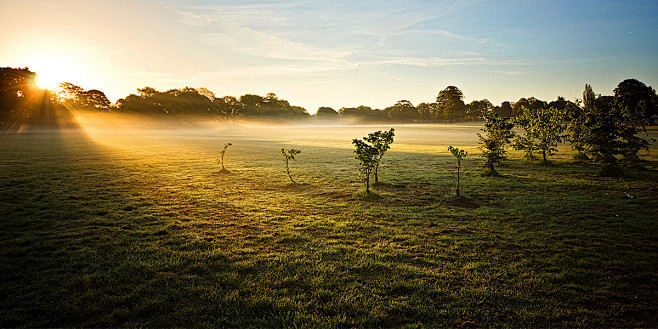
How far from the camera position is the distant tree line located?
207 ft

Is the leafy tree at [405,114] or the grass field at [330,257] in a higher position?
the leafy tree at [405,114]

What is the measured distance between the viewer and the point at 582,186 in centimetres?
1019

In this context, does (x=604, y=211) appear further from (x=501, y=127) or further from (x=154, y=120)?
(x=154, y=120)

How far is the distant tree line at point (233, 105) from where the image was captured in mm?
63062

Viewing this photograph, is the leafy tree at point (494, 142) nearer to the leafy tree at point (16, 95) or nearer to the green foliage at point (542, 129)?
the green foliage at point (542, 129)

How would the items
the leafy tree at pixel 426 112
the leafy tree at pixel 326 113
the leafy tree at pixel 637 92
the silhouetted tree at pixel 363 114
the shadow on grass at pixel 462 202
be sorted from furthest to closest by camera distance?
the leafy tree at pixel 326 113, the silhouetted tree at pixel 363 114, the leafy tree at pixel 426 112, the leafy tree at pixel 637 92, the shadow on grass at pixel 462 202

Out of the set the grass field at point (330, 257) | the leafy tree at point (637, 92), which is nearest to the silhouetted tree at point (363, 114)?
the leafy tree at point (637, 92)

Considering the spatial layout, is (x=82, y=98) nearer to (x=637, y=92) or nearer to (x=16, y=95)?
(x=16, y=95)

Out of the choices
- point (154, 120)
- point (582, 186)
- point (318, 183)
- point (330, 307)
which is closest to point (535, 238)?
point (330, 307)

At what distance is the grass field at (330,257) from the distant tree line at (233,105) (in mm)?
10460

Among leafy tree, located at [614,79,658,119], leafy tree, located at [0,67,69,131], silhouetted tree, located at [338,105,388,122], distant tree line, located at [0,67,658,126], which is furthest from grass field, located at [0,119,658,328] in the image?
silhouetted tree, located at [338,105,388,122]

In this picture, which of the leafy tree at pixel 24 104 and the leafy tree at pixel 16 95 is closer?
the leafy tree at pixel 16 95

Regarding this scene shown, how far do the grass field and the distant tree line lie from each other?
10.5 m

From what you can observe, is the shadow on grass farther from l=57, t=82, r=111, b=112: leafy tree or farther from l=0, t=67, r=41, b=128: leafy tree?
l=57, t=82, r=111, b=112: leafy tree
